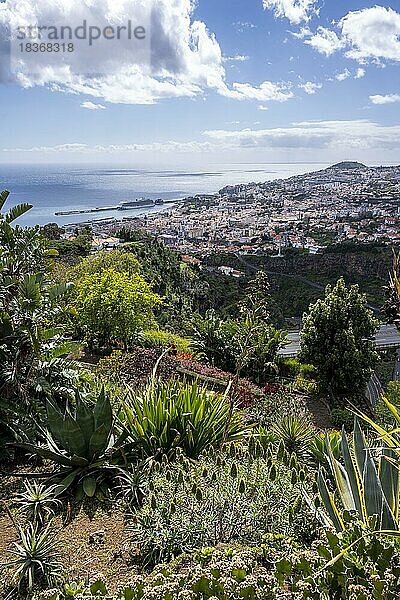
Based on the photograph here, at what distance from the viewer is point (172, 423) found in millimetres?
4238

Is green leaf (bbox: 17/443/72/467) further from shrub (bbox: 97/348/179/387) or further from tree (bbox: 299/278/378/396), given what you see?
tree (bbox: 299/278/378/396)

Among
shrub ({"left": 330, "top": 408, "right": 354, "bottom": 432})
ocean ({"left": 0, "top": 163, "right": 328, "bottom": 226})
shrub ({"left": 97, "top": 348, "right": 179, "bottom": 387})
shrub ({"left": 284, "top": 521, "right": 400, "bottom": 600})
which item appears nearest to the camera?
shrub ({"left": 284, "top": 521, "right": 400, "bottom": 600})

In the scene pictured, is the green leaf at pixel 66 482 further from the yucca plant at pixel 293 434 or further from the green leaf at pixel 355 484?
the yucca plant at pixel 293 434

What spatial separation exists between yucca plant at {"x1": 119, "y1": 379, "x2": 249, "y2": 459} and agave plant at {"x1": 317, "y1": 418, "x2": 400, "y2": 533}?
1392 mm

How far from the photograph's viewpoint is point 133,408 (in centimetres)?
443

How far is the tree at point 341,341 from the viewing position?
35.4 feet

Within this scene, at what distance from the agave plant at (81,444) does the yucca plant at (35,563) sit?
88cm

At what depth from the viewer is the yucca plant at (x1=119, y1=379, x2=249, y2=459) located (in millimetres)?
4094

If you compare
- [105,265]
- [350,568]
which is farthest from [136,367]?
[105,265]

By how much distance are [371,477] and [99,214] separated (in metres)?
99.7

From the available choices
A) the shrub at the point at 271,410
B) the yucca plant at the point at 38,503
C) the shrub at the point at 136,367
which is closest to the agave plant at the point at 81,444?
the yucca plant at the point at 38,503

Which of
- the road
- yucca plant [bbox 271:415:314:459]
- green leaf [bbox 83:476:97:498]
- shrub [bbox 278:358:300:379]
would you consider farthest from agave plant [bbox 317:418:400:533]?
the road

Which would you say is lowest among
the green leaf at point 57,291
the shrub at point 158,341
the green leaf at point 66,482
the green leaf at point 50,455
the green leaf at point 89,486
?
the shrub at point 158,341

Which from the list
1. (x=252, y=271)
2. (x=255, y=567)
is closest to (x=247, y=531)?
(x=255, y=567)
